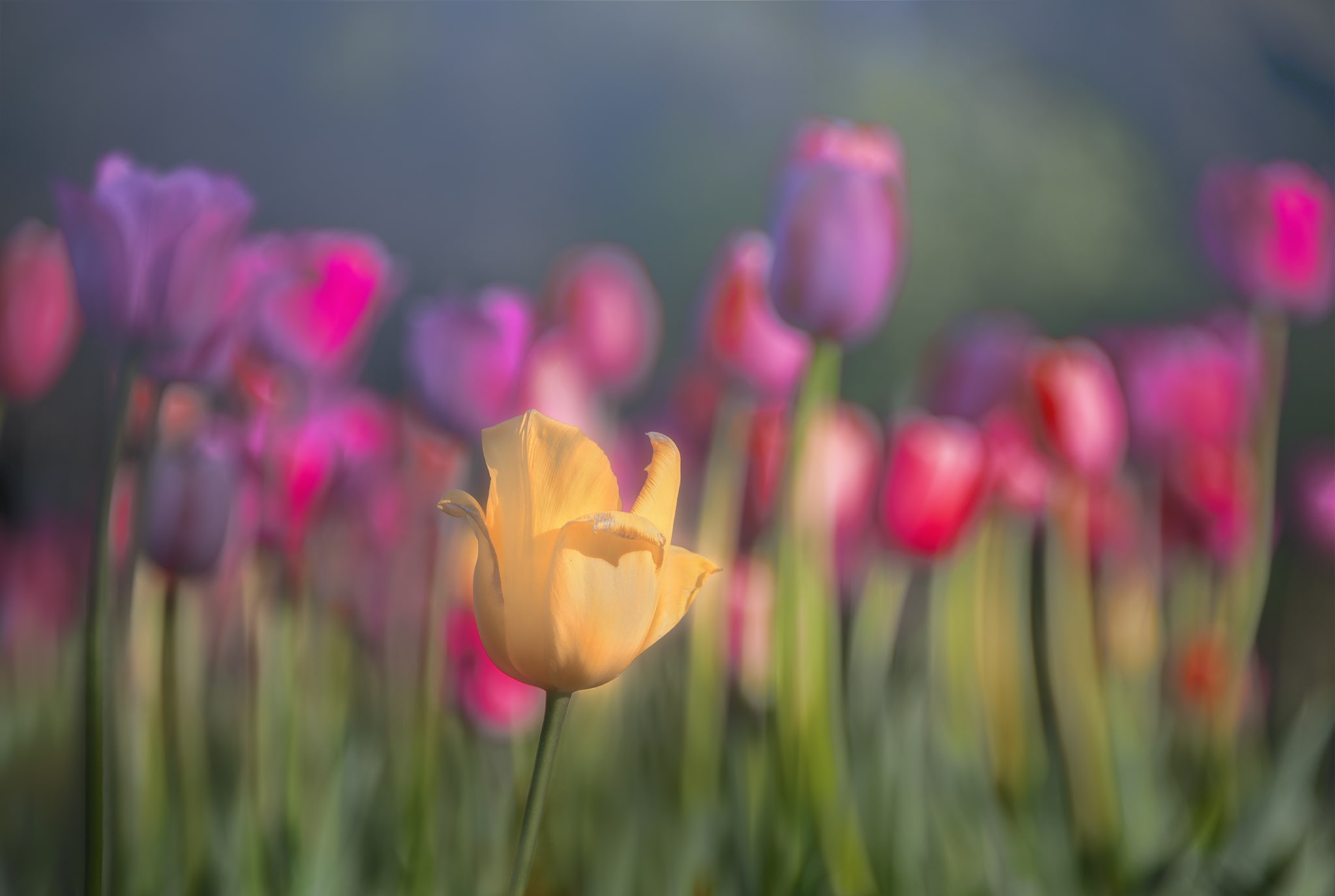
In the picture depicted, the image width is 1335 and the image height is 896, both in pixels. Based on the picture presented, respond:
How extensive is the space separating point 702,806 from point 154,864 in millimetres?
234

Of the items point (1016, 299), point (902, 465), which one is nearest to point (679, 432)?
point (902, 465)

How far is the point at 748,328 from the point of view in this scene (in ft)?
1.68

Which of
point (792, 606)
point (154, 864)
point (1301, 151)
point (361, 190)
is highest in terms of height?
point (1301, 151)

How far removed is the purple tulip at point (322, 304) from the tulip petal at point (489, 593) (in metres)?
0.24

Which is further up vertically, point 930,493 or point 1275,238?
point 1275,238

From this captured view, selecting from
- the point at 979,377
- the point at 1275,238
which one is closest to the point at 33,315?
the point at 979,377

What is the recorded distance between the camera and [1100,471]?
54 centimetres

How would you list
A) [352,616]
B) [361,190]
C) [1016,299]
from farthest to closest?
[1016,299], [361,190], [352,616]

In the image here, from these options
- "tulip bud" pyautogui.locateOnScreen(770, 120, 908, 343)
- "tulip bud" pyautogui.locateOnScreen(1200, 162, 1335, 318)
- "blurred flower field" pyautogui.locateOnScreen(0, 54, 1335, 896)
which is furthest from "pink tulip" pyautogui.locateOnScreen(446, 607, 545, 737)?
"tulip bud" pyautogui.locateOnScreen(1200, 162, 1335, 318)

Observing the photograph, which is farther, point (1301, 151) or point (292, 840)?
point (1301, 151)

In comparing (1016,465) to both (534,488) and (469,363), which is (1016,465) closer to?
(469,363)

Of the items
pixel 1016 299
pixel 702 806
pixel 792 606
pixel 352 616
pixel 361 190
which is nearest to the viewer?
pixel 792 606

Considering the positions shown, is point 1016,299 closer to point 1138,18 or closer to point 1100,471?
point 1138,18

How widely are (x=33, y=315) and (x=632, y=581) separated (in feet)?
1.38
